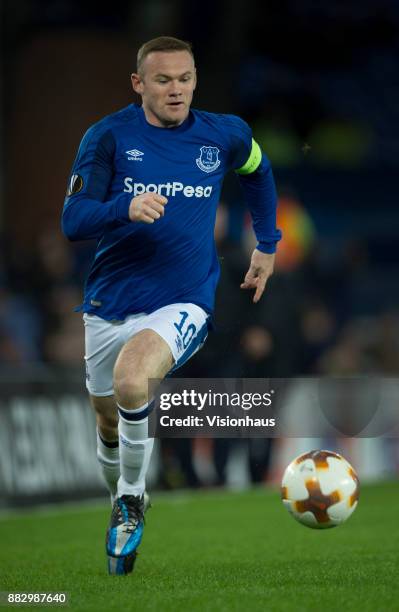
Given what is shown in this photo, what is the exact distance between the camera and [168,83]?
21.6 feet

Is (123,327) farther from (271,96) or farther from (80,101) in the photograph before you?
(271,96)

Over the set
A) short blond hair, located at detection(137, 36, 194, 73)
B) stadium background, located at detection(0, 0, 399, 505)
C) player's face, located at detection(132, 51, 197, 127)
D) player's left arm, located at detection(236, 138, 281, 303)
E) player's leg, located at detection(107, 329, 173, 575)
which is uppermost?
short blond hair, located at detection(137, 36, 194, 73)

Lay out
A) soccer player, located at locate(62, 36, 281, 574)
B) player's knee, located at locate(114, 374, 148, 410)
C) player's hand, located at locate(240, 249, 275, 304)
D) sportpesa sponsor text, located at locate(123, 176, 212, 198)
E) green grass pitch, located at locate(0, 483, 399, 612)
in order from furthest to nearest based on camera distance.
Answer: player's hand, located at locate(240, 249, 275, 304)
sportpesa sponsor text, located at locate(123, 176, 212, 198)
soccer player, located at locate(62, 36, 281, 574)
player's knee, located at locate(114, 374, 148, 410)
green grass pitch, located at locate(0, 483, 399, 612)

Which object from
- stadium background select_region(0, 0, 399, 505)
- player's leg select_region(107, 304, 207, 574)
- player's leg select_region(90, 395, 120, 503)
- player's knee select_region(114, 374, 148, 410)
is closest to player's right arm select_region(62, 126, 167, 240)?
player's leg select_region(107, 304, 207, 574)

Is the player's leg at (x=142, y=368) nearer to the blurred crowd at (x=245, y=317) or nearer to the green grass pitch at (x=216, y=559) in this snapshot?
the green grass pitch at (x=216, y=559)

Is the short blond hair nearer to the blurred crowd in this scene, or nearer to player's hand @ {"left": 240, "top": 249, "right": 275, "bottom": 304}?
player's hand @ {"left": 240, "top": 249, "right": 275, "bottom": 304}

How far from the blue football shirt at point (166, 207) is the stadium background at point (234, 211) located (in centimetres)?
312

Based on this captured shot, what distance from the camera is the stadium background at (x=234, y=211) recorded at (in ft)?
38.7

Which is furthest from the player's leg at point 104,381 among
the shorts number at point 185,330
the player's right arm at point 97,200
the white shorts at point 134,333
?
the player's right arm at point 97,200

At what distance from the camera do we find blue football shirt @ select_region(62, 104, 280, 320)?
6.62m

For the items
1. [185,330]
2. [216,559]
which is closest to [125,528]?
[185,330]

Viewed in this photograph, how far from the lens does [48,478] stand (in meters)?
11.4

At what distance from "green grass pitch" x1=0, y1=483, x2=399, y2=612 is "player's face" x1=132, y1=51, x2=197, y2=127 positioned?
2246 millimetres

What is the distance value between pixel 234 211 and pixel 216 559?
12987 mm
